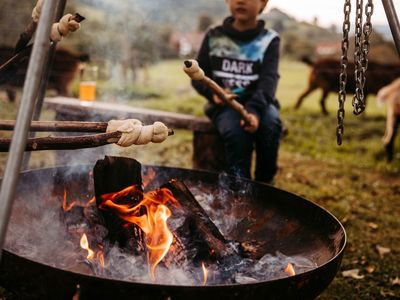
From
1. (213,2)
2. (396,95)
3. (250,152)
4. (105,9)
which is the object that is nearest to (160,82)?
(105,9)

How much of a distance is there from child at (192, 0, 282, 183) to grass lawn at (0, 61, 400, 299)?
115 centimetres

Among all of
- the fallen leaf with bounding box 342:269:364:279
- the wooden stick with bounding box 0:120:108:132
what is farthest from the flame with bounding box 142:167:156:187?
the fallen leaf with bounding box 342:269:364:279

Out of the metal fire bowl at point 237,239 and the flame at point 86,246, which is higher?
the metal fire bowl at point 237,239

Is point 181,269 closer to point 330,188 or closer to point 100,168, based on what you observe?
point 100,168

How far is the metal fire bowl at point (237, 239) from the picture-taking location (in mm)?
1488

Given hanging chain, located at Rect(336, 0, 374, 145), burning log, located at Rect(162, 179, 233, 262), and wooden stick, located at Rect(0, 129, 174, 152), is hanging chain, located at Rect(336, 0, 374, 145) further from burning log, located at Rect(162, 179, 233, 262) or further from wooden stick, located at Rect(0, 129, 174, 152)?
wooden stick, located at Rect(0, 129, 174, 152)

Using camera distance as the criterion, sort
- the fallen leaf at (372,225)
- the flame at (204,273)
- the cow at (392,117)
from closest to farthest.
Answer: the flame at (204,273), the fallen leaf at (372,225), the cow at (392,117)

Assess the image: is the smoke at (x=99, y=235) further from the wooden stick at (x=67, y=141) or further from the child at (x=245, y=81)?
the child at (x=245, y=81)

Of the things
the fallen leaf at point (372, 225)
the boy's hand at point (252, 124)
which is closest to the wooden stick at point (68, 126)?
the boy's hand at point (252, 124)

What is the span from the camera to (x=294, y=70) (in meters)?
23.8

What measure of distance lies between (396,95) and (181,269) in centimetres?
570

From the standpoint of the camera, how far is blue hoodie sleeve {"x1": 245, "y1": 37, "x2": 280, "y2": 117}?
3.94m

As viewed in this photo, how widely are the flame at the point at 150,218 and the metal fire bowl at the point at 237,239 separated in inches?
16.1

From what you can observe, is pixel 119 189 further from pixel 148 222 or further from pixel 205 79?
pixel 205 79
